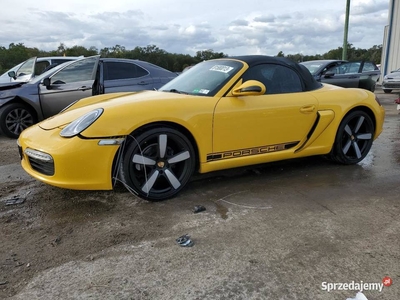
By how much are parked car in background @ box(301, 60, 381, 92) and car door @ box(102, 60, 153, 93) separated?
529 centimetres

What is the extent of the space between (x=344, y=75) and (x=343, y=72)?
0.12 meters

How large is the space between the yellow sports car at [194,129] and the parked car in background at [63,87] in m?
3.02

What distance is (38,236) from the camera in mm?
2768

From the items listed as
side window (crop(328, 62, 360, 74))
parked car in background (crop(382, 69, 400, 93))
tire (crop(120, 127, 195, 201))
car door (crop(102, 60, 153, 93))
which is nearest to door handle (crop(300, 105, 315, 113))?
tire (crop(120, 127, 195, 201))

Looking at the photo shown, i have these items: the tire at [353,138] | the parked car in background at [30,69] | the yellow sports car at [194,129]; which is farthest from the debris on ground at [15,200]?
the parked car in background at [30,69]

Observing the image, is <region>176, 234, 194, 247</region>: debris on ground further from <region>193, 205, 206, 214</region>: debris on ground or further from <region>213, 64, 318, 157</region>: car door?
<region>213, 64, 318, 157</region>: car door

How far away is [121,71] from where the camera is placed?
7.16 m

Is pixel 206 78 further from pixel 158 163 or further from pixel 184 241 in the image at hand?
pixel 184 241

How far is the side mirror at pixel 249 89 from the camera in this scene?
11.6 feet

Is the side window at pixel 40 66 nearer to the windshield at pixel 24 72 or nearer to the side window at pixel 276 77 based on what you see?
the windshield at pixel 24 72

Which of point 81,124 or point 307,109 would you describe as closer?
point 81,124

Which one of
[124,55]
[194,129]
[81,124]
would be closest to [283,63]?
[194,129]

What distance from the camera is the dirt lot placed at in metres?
2.14

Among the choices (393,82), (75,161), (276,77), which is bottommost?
(393,82)
